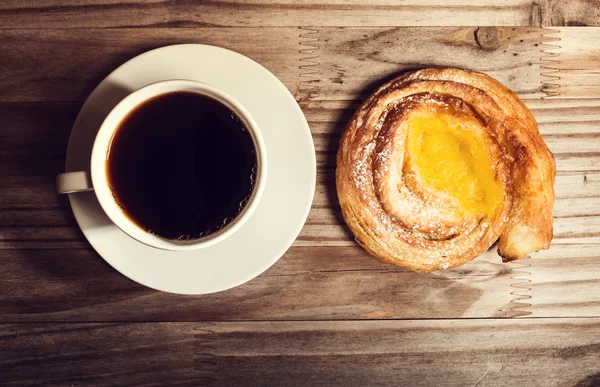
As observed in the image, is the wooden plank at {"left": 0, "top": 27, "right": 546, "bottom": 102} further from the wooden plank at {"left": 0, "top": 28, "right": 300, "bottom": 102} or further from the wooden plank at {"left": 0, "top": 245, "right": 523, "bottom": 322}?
the wooden plank at {"left": 0, "top": 245, "right": 523, "bottom": 322}

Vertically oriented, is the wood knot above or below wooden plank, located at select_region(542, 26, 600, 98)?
above

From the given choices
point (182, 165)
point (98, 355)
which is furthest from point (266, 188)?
point (98, 355)

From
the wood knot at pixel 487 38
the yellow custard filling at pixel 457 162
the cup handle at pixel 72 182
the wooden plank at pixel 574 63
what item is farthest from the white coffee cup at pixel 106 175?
the wooden plank at pixel 574 63

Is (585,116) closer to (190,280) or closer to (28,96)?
(190,280)

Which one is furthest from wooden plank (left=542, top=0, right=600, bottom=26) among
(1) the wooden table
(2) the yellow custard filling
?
(2) the yellow custard filling

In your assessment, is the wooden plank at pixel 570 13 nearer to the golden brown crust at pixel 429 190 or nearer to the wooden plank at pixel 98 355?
the golden brown crust at pixel 429 190
